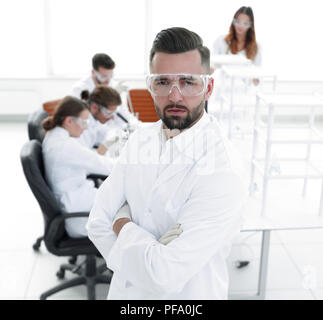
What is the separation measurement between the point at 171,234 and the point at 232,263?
1.76m

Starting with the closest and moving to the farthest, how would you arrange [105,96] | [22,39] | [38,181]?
[38,181] → [105,96] → [22,39]

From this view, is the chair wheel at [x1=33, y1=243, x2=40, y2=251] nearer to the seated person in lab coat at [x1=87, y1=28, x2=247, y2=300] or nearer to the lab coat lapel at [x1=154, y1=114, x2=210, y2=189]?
the seated person in lab coat at [x1=87, y1=28, x2=247, y2=300]

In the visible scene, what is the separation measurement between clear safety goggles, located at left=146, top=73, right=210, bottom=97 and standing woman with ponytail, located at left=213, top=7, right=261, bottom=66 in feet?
9.48

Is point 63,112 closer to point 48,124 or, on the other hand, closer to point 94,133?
point 48,124

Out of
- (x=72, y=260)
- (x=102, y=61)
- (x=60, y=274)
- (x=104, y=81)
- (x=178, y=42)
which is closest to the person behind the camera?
(x=178, y=42)

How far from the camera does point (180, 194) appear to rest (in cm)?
117

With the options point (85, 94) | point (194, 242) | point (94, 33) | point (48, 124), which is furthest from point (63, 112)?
point (94, 33)

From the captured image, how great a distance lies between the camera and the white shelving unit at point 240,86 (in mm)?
2521

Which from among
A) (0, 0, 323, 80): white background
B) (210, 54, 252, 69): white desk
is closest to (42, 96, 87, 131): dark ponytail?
(210, 54, 252, 69): white desk

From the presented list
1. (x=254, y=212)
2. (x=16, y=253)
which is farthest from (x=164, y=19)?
(x=254, y=212)

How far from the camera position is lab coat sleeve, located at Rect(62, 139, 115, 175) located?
2.30 m

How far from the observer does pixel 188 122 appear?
1.11 m

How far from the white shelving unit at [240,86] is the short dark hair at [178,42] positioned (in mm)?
1425
